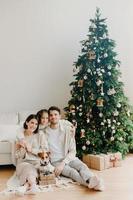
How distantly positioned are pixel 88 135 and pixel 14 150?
123 cm

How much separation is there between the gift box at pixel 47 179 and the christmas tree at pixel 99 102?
4.02 ft

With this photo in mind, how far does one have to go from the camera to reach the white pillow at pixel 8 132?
17.3 ft

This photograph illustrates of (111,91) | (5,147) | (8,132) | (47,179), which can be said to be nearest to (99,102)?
(111,91)

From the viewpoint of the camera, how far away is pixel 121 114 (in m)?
5.66

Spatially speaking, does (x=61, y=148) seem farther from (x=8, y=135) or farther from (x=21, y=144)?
(x=8, y=135)

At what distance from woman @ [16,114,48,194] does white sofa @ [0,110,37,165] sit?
35 cm

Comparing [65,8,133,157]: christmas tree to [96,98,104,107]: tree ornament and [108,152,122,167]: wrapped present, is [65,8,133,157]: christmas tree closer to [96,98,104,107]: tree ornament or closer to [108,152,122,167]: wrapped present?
[96,98,104,107]: tree ornament

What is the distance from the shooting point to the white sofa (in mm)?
5184

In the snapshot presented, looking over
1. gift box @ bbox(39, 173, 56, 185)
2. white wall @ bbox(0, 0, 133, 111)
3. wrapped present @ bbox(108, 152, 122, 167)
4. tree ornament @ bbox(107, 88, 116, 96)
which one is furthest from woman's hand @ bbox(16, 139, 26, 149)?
white wall @ bbox(0, 0, 133, 111)

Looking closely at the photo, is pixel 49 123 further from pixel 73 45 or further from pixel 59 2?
pixel 59 2

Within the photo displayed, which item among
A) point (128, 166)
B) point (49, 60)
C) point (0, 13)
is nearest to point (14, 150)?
point (128, 166)

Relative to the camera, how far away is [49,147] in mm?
4738

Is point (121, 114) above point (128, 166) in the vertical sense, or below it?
above

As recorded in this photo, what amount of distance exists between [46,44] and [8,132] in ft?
6.17
